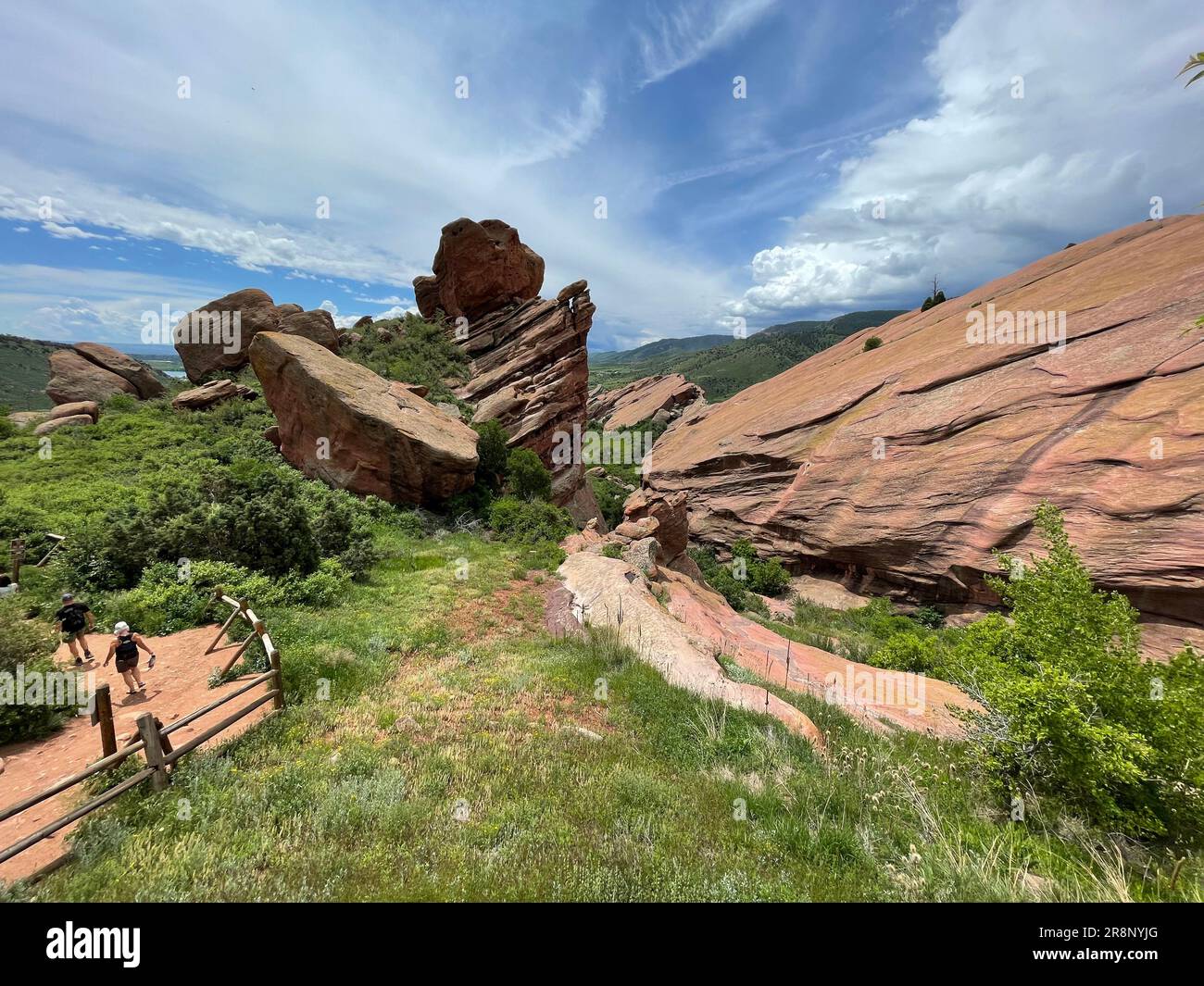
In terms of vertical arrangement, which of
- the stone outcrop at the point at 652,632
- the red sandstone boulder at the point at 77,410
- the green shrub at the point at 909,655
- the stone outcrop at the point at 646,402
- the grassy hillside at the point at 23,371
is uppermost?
the grassy hillside at the point at 23,371

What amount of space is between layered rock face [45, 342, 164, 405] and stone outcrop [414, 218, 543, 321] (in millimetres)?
22543

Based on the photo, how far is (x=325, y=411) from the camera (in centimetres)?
1834

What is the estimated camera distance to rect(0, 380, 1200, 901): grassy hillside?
3.64 meters

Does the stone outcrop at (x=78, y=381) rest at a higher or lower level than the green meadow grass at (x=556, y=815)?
higher

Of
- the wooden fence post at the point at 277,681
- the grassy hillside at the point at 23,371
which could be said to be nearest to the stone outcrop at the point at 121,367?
the wooden fence post at the point at 277,681

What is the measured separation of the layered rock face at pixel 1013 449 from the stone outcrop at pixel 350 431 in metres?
19.9

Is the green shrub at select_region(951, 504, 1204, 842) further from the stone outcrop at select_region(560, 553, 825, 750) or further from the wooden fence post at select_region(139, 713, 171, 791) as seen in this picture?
the wooden fence post at select_region(139, 713, 171, 791)

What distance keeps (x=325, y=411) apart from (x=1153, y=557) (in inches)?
1212

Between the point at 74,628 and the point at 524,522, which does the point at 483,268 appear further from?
the point at 74,628

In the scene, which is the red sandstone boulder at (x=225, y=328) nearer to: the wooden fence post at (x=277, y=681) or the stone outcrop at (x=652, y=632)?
the stone outcrop at (x=652, y=632)

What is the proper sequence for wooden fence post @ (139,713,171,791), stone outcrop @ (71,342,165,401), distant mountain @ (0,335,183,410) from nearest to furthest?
1. wooden fence post @ (139,713,171,791)
2. stone outcrop @ (71,342,165,401)
3. distant mountain @ (0,335,183,410)

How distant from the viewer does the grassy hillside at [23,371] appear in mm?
88125

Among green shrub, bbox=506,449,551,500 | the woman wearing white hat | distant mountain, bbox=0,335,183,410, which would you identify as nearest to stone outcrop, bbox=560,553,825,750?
green shrub, bbox=506,449,551,500

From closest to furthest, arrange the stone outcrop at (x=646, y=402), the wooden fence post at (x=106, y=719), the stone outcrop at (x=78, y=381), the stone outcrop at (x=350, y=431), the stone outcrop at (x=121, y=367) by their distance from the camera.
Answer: the wooden fence post at (x=106, y=719) < the stone outcrop at (x=350, y=431) < the stone outcrop at (x=78, y=381) < the stone outcrop at (x=121, y=367) < the stone outcrop at (x=646, y=402)
